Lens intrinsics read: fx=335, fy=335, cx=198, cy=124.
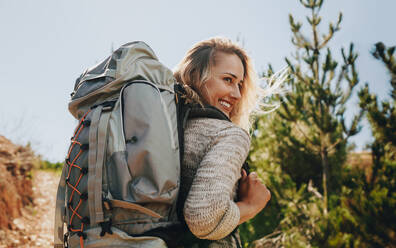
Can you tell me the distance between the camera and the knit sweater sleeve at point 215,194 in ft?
3.37

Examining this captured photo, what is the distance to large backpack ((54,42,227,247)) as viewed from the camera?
3.25 feet

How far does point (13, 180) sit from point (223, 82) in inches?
220

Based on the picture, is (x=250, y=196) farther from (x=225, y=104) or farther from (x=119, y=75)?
(x=119, y=75)

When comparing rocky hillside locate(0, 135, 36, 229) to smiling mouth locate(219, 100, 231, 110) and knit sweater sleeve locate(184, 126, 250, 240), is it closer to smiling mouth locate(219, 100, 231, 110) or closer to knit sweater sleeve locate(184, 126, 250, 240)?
smiling mouth locate(219, 100, 231, 110)

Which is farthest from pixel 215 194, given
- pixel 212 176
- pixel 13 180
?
pixel 13 180

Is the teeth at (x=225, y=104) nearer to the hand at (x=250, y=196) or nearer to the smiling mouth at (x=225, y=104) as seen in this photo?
the smiling mouth at (x=225, y=104)

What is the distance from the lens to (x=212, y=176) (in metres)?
1.06

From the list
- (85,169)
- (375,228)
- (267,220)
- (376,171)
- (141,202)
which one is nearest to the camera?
(141,202)

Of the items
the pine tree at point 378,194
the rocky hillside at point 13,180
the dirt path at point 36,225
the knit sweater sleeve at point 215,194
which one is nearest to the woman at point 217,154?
the knit sweater sleeve at point 215,194

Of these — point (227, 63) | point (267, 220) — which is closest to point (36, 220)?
point (267, 220)

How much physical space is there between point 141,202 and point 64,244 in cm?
46

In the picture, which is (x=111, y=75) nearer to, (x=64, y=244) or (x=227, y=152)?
(x=227, y=152)

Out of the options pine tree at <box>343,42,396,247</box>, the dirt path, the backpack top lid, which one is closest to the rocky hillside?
the dirt path

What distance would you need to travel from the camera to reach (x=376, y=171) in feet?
16.2
